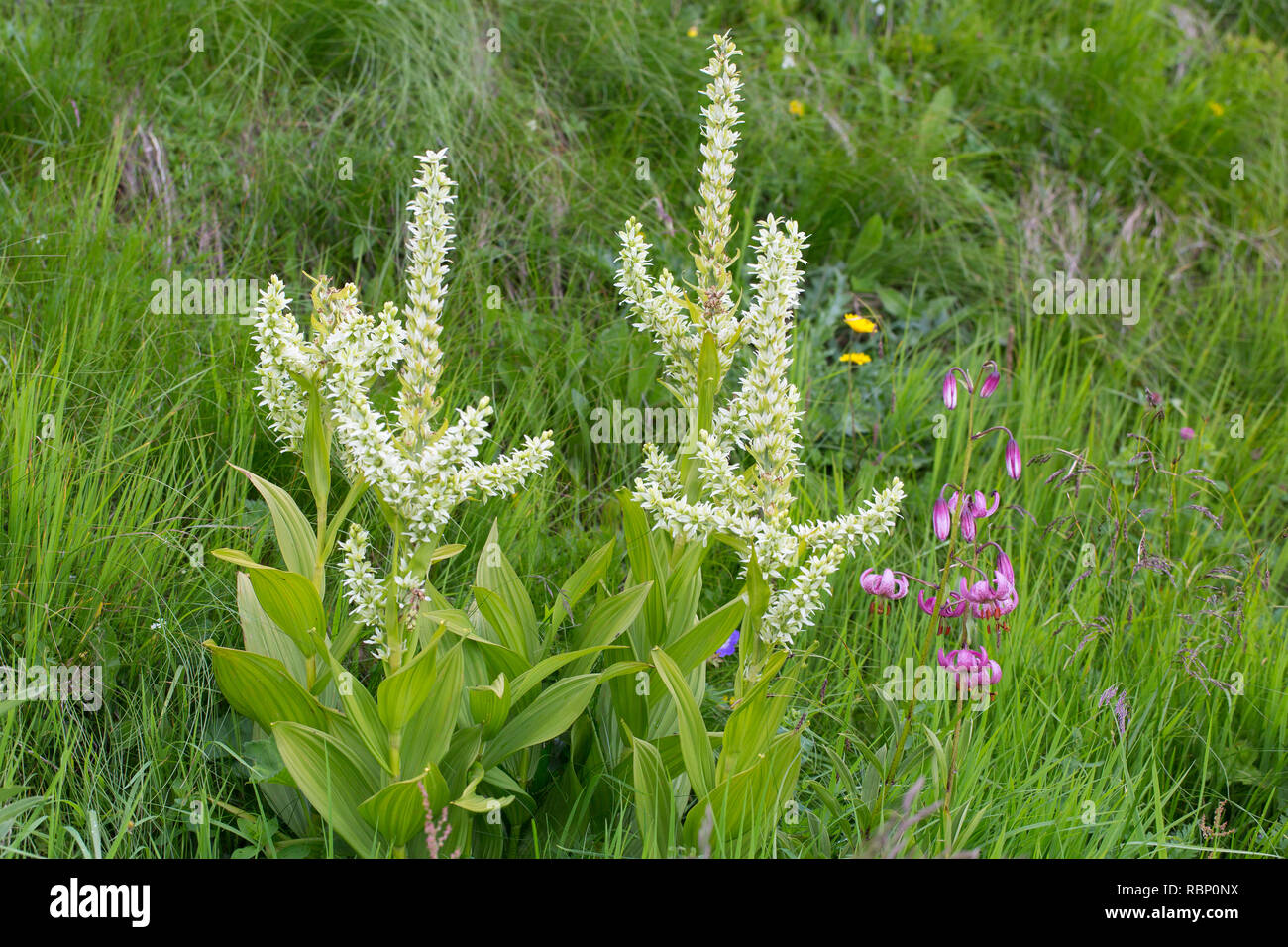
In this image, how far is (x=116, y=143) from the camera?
388 cm

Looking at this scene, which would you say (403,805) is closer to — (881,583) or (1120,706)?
(881,583)

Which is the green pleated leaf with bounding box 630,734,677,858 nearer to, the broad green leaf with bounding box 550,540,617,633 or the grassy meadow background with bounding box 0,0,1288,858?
the grassy meadow background with bounding box 0,0,1288,858

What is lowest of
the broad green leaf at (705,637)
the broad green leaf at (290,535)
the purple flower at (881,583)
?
the broad green leaf at (705,637)

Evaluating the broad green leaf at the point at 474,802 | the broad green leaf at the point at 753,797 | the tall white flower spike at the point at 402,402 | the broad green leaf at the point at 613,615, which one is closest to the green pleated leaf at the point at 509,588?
the broad green leaf at the point at 613,615

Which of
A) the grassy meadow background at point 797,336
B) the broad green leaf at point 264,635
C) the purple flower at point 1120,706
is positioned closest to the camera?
the broad green leaf at point 264,635

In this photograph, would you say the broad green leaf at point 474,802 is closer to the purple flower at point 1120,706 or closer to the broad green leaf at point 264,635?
the broad green leaf at point 264,635

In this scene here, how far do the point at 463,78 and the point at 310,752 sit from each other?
329 cm

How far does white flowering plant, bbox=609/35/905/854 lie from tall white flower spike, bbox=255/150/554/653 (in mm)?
370

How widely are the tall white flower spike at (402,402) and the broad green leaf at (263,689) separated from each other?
0.68 ft

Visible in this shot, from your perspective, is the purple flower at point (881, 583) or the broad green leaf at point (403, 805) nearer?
the broad green leaf at point (403, 805)

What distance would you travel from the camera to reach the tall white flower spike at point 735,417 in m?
2.07

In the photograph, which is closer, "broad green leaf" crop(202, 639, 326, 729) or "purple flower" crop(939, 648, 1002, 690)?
"broad green leaf" crop(202, 639, 326, 729)

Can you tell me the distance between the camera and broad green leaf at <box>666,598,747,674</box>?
2270 millimetres

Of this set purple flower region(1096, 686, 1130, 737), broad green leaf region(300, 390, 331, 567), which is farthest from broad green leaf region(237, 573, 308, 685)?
purple flower region(1096, 686, 1130, 737)
